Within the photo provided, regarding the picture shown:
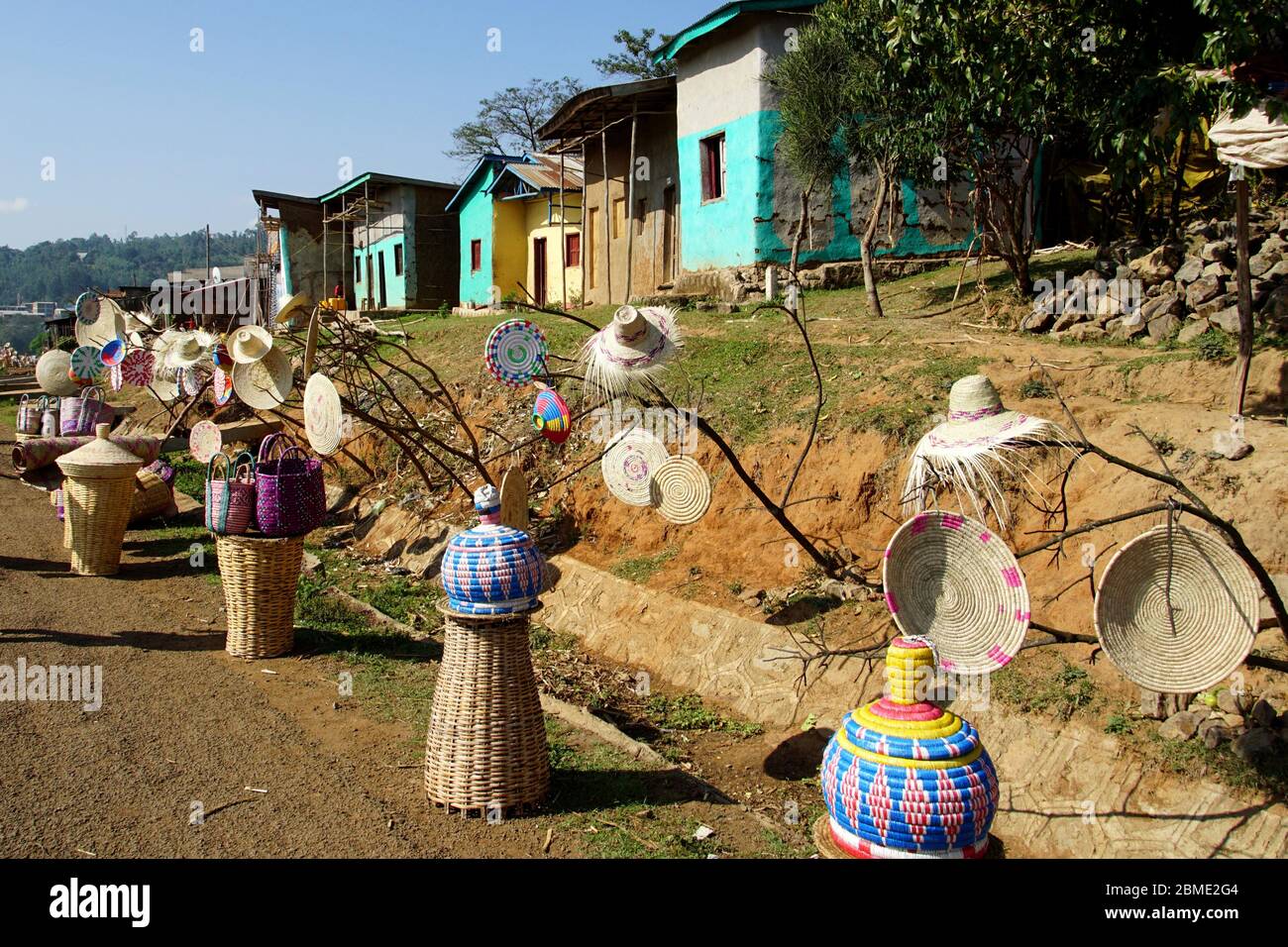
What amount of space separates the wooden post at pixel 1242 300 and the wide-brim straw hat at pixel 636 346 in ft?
12.8

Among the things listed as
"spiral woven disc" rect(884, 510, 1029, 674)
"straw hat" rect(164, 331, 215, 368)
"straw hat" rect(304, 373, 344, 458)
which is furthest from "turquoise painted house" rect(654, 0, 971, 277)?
"spiral woven disc" rect(884, 510, 1029, 674)

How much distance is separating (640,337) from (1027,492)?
2869 millimetres

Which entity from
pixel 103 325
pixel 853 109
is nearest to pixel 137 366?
pixel 103 325

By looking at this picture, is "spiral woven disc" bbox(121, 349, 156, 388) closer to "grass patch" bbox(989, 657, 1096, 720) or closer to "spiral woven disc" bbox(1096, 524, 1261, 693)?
"grass patch" bbox(989, 657, 1096, 720)

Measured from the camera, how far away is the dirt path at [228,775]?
177 inches

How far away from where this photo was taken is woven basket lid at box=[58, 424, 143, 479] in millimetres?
9211

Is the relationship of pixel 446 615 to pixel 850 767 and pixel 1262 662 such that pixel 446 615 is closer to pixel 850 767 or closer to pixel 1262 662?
pixel 850 767

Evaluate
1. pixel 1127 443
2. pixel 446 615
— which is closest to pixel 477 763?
pixel 446 615

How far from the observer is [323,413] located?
7.24 metres

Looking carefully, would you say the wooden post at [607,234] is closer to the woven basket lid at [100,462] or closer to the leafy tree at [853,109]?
the leafy tree at [853,109]

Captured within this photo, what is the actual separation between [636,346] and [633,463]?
148 centimetres

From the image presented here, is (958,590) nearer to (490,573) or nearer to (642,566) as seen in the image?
(490,573)

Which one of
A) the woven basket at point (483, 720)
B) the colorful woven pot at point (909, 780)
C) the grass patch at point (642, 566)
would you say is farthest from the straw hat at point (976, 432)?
the grass patch at point (642, 566)

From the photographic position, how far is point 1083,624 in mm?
5938
